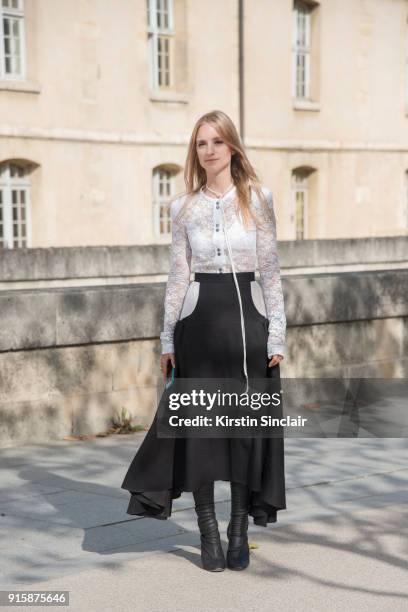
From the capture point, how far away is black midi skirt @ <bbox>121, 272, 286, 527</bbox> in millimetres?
4996

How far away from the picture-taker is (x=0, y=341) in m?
7.57

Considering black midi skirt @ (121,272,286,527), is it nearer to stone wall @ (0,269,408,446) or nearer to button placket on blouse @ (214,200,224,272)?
button placket on blouse @ (214,200,224,272)

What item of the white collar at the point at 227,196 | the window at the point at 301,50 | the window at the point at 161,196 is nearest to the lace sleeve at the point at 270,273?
the white collar at the point at 227,196

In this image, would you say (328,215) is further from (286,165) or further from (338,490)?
(338,490)

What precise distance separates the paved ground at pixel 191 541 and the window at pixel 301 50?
25186mm

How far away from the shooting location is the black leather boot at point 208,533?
4980 millimetres

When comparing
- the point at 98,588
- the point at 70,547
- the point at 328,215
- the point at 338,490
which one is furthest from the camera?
the point at 328,215

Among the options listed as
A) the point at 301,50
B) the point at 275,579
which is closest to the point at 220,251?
the point at 275,579

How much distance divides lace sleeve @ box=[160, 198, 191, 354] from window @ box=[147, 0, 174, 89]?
22958mm

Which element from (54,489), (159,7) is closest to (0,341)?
(54,489)

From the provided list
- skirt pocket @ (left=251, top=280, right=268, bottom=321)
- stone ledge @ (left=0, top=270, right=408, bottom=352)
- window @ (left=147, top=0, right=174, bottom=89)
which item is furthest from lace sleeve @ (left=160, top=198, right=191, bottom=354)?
window @ (left=147, top=0, right=174, bottom=89)

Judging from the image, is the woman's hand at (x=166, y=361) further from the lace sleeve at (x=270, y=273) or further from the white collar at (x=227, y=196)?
the white collar at (x=227, y=196)

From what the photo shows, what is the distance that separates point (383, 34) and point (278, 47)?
4.19m

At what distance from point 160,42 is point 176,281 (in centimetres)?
2376
